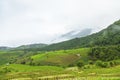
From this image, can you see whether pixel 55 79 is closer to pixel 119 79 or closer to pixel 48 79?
pixel 48 79

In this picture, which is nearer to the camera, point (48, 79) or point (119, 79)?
point (119, 79)

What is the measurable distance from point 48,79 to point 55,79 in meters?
2.75

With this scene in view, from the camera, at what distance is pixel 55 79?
7762 cm

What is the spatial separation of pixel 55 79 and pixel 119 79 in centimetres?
1942

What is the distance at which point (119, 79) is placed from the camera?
212 ft

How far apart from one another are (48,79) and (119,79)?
22.2 m

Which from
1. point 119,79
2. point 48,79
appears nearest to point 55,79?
point 48,79

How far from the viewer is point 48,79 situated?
261ft

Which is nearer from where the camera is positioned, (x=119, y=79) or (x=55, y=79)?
(x=119, y=79)
